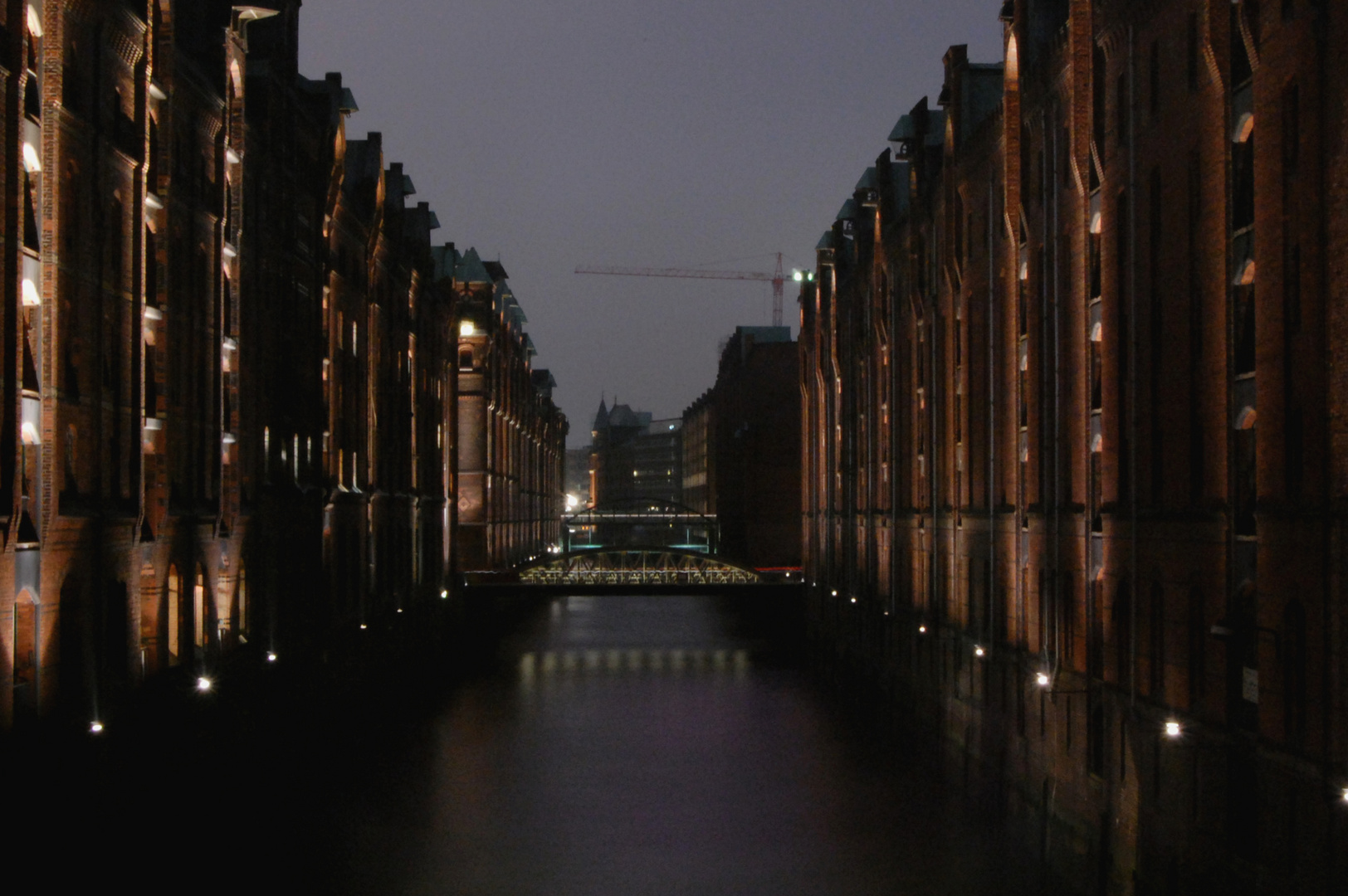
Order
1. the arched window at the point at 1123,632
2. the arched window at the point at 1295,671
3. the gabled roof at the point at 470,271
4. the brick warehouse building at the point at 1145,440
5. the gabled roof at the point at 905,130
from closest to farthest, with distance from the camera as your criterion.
→ the brick warehouse building at the point at 1145,440 < the arched window at the point at 1295,671 < the arched window at the point at 1123,632 < the gabled roof at the point at 905,130 < the gabled roof at the point at 470,271

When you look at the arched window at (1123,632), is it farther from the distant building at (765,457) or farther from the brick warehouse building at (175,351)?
the distant building at (765,457)

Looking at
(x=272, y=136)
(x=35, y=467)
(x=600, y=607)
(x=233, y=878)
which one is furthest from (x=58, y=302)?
(x=600, y=607)

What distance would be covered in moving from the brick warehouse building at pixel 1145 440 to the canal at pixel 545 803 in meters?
3.40

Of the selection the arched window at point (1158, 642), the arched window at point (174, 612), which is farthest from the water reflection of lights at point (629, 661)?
the arched window at point (1158, 642)

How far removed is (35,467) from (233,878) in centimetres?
922

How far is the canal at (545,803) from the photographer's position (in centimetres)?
2981

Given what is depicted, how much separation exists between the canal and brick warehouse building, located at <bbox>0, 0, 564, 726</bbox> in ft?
9.69

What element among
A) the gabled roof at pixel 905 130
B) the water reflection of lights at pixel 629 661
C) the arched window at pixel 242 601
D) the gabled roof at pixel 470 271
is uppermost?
the gabled roof at pixel 470 271

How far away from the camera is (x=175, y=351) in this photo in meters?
35.1

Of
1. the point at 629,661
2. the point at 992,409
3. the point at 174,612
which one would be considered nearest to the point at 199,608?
the point at 174,612

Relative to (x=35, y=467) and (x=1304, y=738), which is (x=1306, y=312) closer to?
(x=1304, y=738)

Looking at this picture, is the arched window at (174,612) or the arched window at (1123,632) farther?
the arched window at (174,612)

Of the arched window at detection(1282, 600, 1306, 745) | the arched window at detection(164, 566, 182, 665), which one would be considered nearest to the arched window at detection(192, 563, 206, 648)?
the arched window at detection(164, 566, 182, 665)

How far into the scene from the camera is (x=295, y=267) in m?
46.8
